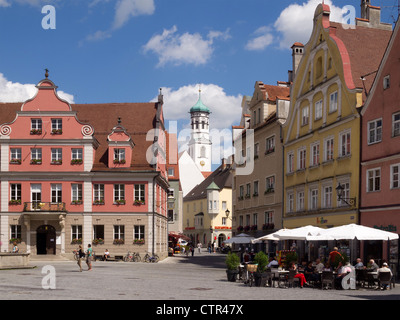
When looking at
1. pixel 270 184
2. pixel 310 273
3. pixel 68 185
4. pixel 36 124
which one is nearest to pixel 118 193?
pixel 68 185

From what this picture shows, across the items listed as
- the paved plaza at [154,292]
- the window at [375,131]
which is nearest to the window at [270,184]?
the window at [375,131]

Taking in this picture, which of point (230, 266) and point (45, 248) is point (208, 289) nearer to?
point (230, 266)

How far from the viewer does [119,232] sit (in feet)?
185

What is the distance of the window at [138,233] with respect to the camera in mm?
56531

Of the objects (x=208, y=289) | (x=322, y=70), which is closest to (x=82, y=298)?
(x=208, y=289)

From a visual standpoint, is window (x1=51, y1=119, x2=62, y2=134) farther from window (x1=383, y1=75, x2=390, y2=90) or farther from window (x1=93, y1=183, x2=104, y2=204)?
window (x1=383, y1=75, x2=390, y2=90)

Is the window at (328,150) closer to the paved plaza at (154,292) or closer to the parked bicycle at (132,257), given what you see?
the paved plaza at (154,292)

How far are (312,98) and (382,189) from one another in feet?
37.2

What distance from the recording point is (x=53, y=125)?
5669 centimetres

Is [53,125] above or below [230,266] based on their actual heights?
above

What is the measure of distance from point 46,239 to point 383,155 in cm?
3308

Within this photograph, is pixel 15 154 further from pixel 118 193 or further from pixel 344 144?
pixel 344 144

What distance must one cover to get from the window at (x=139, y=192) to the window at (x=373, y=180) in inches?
1014

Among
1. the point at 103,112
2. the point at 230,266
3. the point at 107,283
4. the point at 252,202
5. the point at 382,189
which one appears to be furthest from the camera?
the point at 103,112
